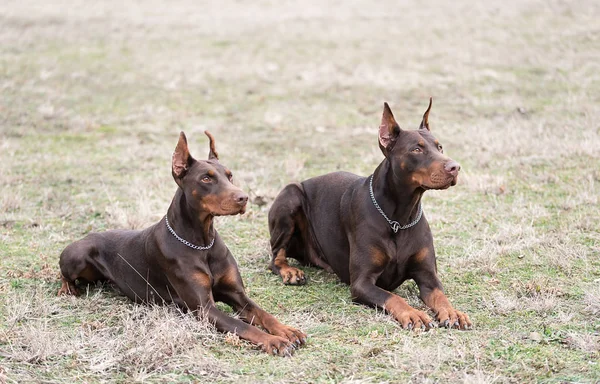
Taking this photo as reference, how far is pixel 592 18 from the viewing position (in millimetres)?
21922

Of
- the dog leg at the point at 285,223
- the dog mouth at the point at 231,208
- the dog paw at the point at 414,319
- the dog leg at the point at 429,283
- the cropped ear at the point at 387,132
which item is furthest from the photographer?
the dog leg at the point at 285,223

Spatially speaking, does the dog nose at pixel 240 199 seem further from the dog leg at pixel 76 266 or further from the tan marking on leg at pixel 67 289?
the tan marking on leg at pixel 67 289

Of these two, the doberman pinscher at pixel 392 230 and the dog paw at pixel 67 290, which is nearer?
the doberman pinscher at pixel 392 230

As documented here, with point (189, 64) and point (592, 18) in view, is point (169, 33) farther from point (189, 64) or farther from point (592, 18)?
point (592, 18)

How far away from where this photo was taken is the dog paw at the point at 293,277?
6466 millimetres

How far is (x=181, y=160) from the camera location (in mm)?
5406

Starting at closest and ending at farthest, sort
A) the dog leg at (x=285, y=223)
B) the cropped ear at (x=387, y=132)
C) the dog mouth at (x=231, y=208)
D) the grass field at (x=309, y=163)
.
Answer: the grass field at (x=309, y=163) → the dog mouth at (x=231, y=208) → the cropped ear at (x=387, y=132) → the dog leg at (x=285, y=223)

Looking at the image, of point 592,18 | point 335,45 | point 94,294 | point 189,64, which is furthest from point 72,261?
point 592,18

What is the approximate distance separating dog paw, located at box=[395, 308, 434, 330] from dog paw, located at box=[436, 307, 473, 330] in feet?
0.38

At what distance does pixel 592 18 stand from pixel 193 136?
48.4ft

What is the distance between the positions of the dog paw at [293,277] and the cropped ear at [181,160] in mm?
1595

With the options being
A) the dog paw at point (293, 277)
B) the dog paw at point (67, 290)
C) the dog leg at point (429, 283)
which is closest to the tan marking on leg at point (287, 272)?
the dog paw at point (293, 277)

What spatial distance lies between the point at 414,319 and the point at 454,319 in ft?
0.99

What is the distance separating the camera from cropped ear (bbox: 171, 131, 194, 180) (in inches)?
211
